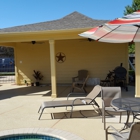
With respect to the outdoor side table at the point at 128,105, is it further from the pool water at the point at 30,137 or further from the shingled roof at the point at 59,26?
the shingled roof at the point at 59,26

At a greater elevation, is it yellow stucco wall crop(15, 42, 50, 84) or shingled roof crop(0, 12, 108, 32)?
shingled roof crop(0, 12, 108, 32)

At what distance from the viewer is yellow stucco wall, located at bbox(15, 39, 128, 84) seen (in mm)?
11352

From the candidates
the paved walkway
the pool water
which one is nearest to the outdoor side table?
the paved walkway

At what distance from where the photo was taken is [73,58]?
1180cm

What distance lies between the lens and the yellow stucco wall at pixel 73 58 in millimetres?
11352

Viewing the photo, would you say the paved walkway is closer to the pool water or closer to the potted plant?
the pool water

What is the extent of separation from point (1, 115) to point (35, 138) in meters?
2.24

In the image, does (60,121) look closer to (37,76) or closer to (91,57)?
(91,57)

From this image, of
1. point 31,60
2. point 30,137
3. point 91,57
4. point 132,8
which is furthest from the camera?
point 132,8

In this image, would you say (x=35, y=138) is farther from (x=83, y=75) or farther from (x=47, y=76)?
(x=47, y=76)

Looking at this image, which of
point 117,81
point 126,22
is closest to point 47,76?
point 117,81

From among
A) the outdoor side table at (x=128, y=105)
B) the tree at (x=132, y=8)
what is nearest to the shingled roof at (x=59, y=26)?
the outdoor side table at (x=128, y=105)

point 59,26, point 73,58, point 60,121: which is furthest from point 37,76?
point 60,121

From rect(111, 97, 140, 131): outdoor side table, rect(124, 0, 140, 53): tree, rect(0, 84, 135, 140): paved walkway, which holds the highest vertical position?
rect(124, 0, 140, 53): tree
